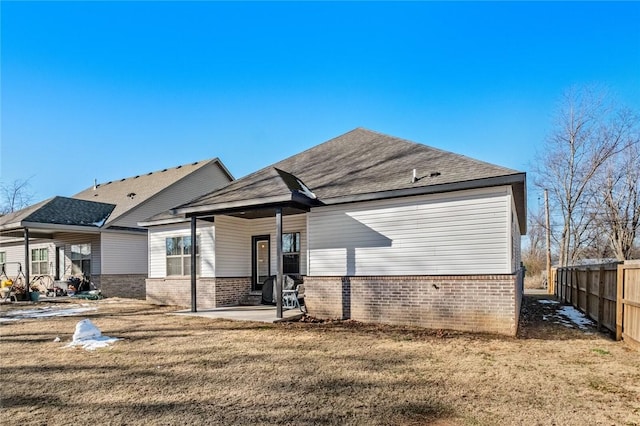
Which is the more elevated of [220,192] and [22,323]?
[220,192]

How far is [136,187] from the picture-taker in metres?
22.3

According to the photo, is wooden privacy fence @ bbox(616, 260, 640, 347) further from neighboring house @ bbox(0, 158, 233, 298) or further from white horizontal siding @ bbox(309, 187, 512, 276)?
neighboring house @ bbox(0, 158, 233, 298)

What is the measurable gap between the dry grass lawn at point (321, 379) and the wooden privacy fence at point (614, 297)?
40cm

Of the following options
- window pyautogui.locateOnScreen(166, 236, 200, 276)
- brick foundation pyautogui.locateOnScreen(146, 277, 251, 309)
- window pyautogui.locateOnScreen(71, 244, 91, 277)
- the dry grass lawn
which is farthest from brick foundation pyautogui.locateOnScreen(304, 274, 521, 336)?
window pyautogui.locateOnScreen(71, 244, 91, 277)

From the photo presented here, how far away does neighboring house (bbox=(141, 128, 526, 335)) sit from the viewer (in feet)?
27.3

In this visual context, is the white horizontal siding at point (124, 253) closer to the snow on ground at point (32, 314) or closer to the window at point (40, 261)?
the snow on ground at point (32, 314)

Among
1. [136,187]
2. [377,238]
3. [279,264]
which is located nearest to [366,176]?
[377,238]

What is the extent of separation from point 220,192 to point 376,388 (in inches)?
342

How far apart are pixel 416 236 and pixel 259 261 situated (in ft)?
20.2

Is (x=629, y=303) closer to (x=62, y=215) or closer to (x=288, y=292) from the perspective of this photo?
(x=288, y=292)

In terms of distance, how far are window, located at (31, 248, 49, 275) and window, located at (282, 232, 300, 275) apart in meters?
16.1

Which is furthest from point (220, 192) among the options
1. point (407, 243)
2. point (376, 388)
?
point (376, 388)

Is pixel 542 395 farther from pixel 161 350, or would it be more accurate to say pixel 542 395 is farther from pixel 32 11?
pixel 32 11

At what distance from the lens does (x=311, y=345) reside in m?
7.08
